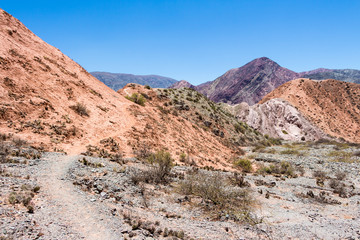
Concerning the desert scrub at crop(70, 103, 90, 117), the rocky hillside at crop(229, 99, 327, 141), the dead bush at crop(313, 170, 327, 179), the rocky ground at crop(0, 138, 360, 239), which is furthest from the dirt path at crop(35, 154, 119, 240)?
the rocky hillside at crop(229, 99, 327, 141)

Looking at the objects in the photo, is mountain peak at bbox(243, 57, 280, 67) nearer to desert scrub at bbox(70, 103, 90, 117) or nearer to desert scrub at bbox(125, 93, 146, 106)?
desert scrub at bbox(125, 93, 146, 106)

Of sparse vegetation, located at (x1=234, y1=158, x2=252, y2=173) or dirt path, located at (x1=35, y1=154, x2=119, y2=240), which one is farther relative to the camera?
sparse vegetation, located at (x1=234, y1=158, x2=252, y2=173)

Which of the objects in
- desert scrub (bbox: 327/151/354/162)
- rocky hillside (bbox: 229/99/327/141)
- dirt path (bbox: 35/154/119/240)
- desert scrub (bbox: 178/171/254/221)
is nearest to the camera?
dirt path (bbox: 35/154/119/240)

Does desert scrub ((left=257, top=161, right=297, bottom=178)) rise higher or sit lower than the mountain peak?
lower

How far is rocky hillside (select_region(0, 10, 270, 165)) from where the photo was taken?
15.9 metres

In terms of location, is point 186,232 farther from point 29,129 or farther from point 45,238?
point 29,129

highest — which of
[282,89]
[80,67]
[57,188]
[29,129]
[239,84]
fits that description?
[239,84]

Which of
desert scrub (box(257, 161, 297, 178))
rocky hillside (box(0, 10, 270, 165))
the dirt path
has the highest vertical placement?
rocky hillside (box(0, 10, 270, 165))

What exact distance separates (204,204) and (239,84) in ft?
574

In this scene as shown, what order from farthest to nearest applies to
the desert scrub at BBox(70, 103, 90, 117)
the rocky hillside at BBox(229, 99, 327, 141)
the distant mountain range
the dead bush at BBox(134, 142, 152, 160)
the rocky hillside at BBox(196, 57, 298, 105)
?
1. the distant mountain range
2. the rocky hillside at BBox(196, 57, 298, 105)
3. the rocky hillside at BBox(229, 99, 327, 141)
4. the desert scrub at BBox(70, 103, 90, 117)
5. the dead bush at BBox(134, 142, 152, 160)

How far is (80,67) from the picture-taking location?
103ft

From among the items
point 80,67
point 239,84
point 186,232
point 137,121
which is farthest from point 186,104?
point 239,84

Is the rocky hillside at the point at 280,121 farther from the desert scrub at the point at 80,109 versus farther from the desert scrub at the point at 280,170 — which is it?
the desert scrub at the point at 80,109

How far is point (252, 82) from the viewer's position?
16775cm
